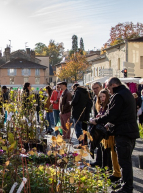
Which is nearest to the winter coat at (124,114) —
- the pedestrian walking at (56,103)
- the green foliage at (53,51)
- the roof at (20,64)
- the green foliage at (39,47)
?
the pedestrian walking at (56,103)

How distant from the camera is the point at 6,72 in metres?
89.2

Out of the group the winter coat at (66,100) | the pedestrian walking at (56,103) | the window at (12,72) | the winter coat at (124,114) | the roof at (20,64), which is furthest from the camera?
the window at (12,72)

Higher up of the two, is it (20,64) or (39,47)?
(39,47)

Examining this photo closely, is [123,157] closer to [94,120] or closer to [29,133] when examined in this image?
[94,120]

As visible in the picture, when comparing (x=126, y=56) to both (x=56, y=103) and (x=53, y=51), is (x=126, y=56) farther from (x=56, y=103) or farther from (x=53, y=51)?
(x=53, y=51)

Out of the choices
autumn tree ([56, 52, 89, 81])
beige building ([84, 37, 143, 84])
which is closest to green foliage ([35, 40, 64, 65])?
autumn tree ([56, 52, 89, 81])

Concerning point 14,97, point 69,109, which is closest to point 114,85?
point 14,97

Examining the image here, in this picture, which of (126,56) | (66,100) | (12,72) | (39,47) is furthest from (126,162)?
(39,47)

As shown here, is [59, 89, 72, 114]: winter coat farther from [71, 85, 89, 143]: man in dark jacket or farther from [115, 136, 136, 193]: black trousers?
[115, 136, 136, 193]: black trousers

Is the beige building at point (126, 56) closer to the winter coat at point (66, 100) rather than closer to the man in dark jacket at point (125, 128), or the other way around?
the winter coat at point (66, 100)

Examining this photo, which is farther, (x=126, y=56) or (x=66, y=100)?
(x=126, y=56)

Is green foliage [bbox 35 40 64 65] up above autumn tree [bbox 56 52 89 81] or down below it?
above

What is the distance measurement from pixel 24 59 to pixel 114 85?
86819 millimetres

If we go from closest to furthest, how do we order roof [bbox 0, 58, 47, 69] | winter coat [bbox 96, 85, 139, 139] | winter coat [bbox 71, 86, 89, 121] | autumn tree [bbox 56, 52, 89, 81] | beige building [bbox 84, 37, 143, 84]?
winter coat [bbox 96, 85, 139, 139], winter coat [bbox 71, 86, 89, 121], beige building [bbox 84, 37, 143, 84], autumn tree [bbox 56, 52, 89, 81], roof [bbox 0, 58, 47, 69]
